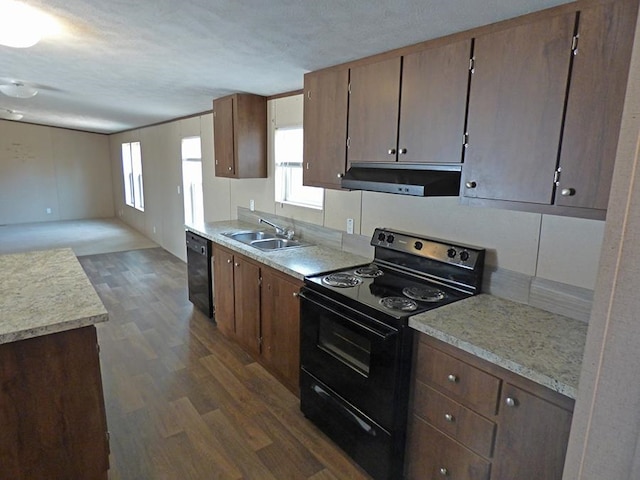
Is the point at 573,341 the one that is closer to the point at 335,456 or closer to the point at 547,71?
the point at 547,71

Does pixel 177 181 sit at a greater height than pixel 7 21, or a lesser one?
lesser

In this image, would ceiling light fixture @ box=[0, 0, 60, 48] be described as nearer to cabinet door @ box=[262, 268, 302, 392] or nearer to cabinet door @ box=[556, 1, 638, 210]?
cabinet door @ box=[262, 268, 302, 392]

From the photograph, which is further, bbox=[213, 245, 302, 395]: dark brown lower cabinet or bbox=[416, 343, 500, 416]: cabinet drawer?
bbox=[213, 245, 302, 395]: dark brown lower cabinet

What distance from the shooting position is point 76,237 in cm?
787

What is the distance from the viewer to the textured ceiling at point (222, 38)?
1.65 meters

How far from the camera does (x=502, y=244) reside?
2.04 m

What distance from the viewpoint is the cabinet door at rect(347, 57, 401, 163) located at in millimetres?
2189

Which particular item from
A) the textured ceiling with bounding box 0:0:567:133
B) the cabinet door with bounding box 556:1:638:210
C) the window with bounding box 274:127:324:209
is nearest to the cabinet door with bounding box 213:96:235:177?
the textured ceiling with bounding box 0:0:567:133

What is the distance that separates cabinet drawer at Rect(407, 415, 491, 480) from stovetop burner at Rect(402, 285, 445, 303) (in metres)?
0.57

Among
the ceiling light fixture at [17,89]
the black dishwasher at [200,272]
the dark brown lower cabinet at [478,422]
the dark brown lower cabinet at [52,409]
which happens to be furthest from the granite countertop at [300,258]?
the ceiling light fixture at [17,89]

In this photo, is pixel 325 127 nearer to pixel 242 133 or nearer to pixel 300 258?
pixel 300 258

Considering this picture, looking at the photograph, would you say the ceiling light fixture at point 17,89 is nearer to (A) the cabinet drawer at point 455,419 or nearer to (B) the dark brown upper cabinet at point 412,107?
(B) the dark brown upper cabinet at point 412,107

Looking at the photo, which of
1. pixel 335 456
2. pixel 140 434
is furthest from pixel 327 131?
pixel 140 434

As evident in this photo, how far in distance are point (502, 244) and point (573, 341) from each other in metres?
0.60
